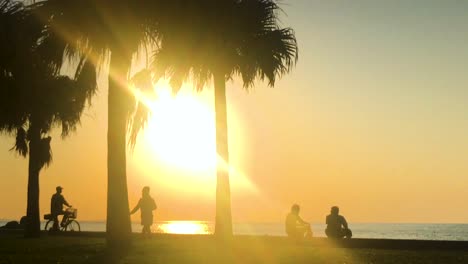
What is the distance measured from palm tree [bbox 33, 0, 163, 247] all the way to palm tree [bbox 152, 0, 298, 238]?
192 centimetres

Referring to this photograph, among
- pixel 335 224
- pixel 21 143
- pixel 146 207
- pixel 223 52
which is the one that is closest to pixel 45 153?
pixel 21 143

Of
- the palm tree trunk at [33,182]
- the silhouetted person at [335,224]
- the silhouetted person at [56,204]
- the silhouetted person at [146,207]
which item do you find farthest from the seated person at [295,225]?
the silhouetted person at [56,204]

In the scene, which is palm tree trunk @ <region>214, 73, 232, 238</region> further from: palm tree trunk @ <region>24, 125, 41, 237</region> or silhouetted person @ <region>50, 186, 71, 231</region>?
silhouetted person @ <region>50, 186, 71, 231</region>

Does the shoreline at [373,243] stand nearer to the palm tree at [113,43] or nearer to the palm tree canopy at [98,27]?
the palm tree at [113,43]

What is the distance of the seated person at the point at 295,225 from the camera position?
80.0 feet

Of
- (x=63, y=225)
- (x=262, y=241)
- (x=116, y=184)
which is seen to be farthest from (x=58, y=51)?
(x=63, y=225)

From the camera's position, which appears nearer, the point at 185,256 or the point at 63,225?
the point at 185,256

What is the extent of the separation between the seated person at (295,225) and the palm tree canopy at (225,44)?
5700 mm

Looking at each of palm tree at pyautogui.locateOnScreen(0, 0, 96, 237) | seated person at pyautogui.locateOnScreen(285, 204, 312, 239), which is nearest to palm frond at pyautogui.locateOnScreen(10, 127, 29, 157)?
palm tree at pyautogui.locateOnScreen(0, 0, 96, 237)

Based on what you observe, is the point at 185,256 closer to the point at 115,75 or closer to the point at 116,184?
the point at 116,184

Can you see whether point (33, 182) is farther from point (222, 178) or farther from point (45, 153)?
point (222, 178)

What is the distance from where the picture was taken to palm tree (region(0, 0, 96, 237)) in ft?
80.1

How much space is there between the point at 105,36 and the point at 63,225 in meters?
18.1

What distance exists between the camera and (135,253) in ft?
57.8
